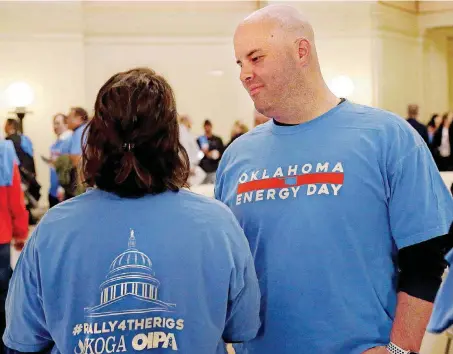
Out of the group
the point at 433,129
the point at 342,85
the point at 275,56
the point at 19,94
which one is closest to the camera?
the point at 275,56

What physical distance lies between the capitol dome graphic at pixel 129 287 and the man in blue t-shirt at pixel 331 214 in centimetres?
43

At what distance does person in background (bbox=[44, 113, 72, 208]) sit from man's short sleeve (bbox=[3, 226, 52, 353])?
280 inches

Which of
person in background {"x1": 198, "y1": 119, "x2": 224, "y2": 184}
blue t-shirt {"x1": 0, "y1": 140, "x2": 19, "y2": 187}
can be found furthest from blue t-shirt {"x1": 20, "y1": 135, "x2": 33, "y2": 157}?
blue t-shirt {"x1": 0, "y1": 140, "x2": 19, "y2": 187}

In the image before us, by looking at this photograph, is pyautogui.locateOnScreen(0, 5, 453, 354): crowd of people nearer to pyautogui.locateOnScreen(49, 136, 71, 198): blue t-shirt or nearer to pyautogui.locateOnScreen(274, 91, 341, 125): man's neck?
pyautogui.locateOnScreen(274, 91, 341, 125): man's neck

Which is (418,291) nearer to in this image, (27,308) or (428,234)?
(428,234)

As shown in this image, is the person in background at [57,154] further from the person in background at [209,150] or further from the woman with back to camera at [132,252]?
the woman with back to camera at [132,252]

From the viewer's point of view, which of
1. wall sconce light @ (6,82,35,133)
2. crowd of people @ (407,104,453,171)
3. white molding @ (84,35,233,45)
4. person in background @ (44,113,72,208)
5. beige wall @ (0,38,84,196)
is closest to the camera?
person in background @ (44,113,72,208)

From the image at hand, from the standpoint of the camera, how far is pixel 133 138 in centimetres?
171

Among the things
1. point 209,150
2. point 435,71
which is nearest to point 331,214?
point 209,150

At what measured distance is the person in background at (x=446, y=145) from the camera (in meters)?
13.5

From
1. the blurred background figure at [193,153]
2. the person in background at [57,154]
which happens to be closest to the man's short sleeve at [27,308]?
A: the person in background at [57,154]

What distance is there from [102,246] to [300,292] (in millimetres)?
549

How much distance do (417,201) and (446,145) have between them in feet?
39.9

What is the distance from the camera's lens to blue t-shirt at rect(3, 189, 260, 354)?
169 centimetres
